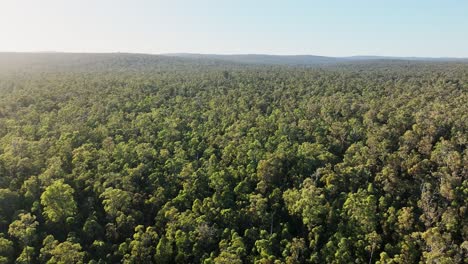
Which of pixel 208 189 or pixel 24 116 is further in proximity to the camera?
pixel 24 116

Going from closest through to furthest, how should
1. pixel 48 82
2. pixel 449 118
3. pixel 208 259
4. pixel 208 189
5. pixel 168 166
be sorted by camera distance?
pixel 208 259 → pixel 208 189 → pixel 168 166 → pixel 449 118 → pixel 48 82

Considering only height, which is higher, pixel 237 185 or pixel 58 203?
pixel 58 203

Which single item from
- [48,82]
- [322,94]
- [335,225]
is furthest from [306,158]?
[48,82]

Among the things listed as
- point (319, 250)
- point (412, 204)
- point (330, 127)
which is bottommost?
point (319, 250)

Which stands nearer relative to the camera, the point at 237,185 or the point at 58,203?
the point at 58,203

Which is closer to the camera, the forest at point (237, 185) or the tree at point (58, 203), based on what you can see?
the forest at point (237, 185)

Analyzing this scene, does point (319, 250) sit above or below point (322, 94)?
below

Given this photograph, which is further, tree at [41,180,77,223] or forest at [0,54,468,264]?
tree at [41,180,77,223]

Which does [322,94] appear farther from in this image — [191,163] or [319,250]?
[319,250]
